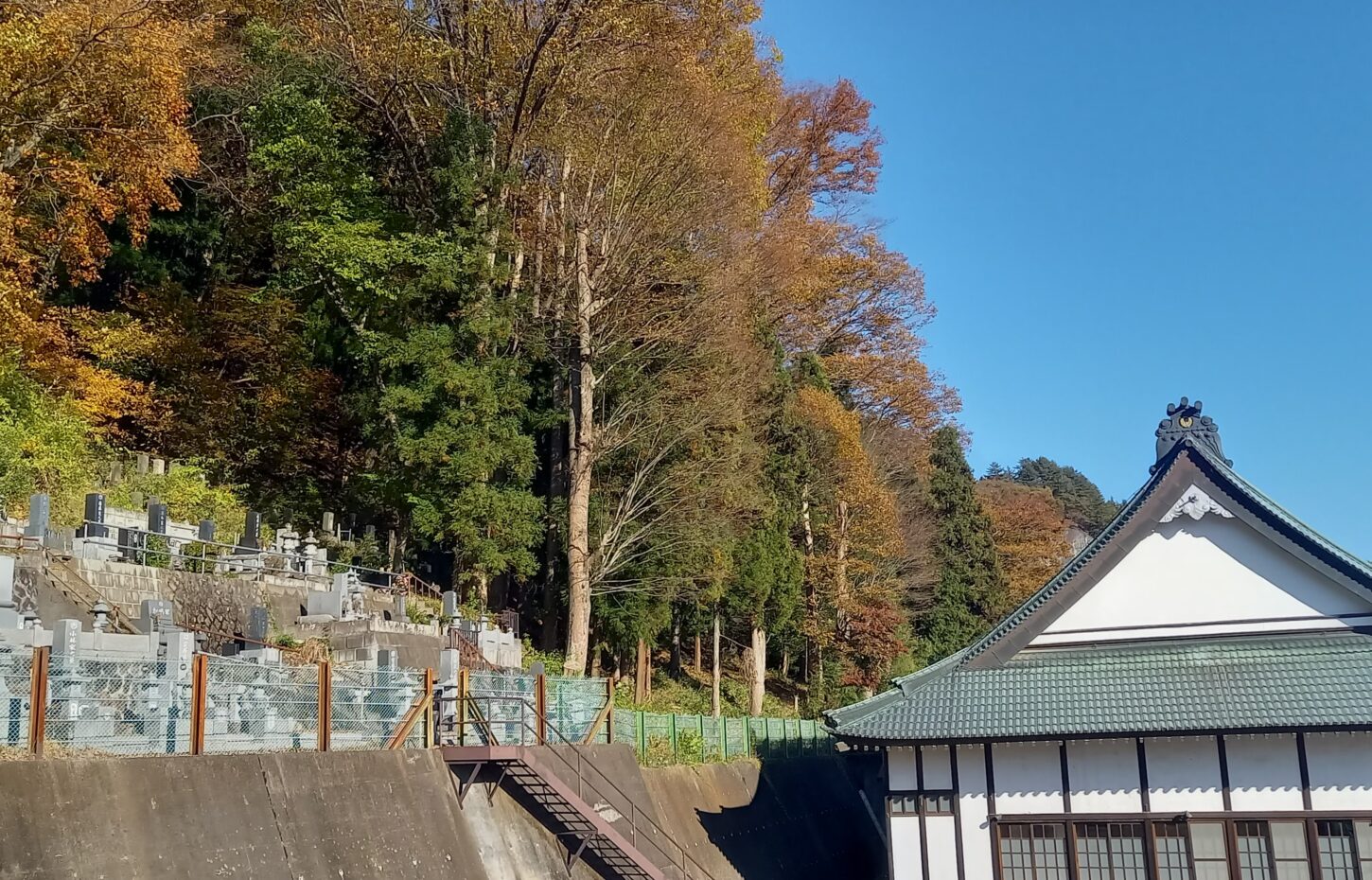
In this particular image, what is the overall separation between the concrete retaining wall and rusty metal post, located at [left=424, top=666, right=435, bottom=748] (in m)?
0.47

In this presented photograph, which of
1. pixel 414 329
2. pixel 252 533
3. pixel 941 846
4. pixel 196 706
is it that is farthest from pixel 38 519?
pixel 941 846

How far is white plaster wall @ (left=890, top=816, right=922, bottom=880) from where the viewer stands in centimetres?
1609

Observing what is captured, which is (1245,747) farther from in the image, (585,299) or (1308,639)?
(585,299)

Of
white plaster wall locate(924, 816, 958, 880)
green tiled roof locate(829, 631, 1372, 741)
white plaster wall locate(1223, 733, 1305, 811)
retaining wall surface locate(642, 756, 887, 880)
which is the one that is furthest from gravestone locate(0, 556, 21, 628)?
white plaster wall locate(1223, 733, 1305, 811)

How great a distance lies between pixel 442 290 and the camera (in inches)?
1074

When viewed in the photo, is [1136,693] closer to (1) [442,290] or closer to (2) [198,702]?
(2) [198,702]

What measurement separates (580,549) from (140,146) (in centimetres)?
1262

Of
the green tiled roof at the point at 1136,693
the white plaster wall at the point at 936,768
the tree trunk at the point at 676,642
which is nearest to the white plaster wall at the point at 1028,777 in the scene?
the green tiled roof at the point at 1136,693

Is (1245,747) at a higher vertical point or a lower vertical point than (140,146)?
lower

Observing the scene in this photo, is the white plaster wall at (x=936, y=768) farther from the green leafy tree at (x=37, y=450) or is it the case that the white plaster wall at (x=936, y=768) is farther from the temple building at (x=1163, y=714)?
the green leafy tree at (x=37, y=450)

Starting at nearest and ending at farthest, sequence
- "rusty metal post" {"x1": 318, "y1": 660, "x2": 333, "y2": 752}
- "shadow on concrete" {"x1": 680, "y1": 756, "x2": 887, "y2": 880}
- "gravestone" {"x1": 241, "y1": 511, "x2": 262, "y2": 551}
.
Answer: "rusty metal post" {"x1": 318, "y1": 660, "x2": 333, "y2": 752}
"shadow on concrete" {"x1": 680, "y1": 756, "x2": 887, "y2": 880}
"gravestone" {"x1": 241, "y1": 511, "x2": 262, "y2": 551}

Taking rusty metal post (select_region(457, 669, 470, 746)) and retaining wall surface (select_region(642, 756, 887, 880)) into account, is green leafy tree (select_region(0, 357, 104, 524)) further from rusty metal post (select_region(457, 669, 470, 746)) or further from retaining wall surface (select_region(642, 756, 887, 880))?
retaining wall surface (select_region(642, 756, 887, 880))

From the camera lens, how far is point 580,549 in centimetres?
2527

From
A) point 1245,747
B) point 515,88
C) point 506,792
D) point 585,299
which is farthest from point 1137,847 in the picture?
point 515,88
